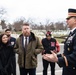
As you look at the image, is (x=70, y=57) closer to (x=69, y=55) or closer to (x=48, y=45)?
(x=69, y=55)

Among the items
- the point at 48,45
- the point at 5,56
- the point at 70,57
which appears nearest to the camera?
the point at 70,57

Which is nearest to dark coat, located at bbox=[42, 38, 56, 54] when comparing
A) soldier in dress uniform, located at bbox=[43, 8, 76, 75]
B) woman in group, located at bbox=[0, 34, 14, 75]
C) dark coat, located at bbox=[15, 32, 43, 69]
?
dark coat, located at bbox=[15, 32, 43, 69]

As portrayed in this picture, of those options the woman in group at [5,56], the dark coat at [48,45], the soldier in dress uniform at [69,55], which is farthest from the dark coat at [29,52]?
the soldier in dress uniform at [69,55]

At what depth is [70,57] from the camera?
3.47 metres

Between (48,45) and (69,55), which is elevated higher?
(69,55)

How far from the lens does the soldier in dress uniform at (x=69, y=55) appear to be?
345cm

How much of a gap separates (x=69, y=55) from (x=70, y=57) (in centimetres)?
4

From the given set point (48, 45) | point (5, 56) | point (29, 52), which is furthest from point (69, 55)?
point (48, 45)

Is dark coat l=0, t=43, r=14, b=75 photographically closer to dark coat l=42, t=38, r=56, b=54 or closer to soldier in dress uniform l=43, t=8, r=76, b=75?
dark coat l=42, t=38, r=56, b=54

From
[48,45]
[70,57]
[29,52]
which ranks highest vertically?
[70,57]

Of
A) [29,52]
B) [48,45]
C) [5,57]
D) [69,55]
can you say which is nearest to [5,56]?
[5,57]

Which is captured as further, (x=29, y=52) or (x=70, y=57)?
(x=29, y=52)

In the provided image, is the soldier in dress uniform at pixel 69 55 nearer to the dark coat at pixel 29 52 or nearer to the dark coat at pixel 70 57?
the dark coat at pixel 70 57

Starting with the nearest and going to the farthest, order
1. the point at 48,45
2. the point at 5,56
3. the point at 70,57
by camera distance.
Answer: the point at 70,57
the point at 5,56
the point at 48,45
